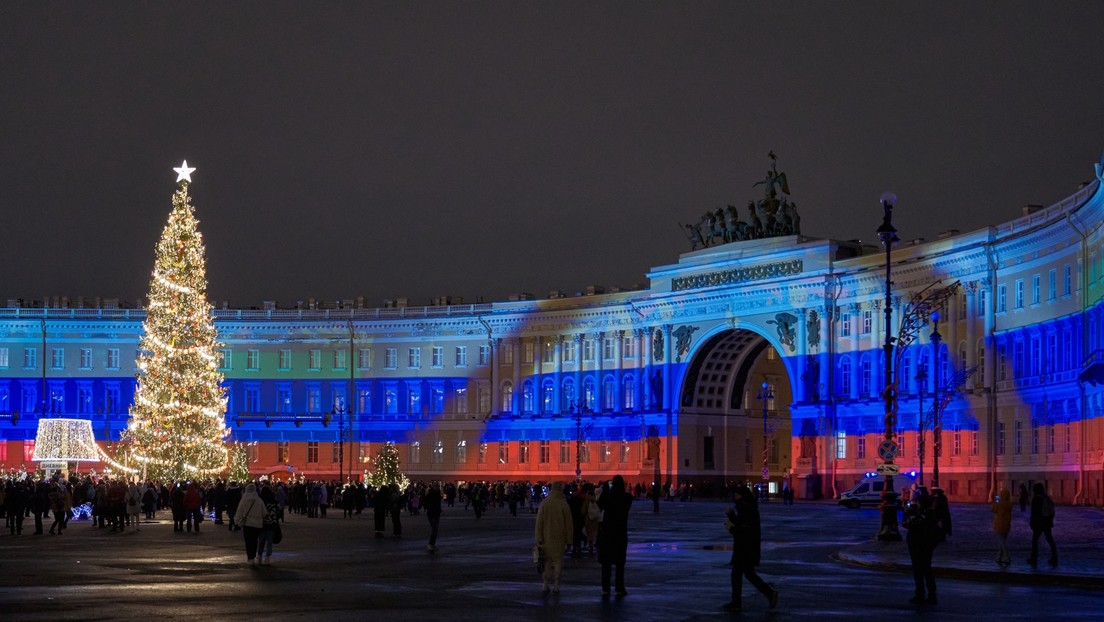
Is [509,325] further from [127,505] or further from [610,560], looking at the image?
Answer: [610,560]

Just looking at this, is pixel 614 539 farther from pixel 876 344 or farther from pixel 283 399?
pixel 283 399

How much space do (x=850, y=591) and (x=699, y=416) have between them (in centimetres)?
8190

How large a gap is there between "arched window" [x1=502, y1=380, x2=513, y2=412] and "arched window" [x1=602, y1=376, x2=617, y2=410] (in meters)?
7.96

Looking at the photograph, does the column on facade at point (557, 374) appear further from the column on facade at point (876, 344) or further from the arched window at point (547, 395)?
the column on facade at point (876, 344)

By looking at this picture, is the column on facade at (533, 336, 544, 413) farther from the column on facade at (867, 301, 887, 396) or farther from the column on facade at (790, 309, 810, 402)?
the column on facade at (867, 301, 887, 396)

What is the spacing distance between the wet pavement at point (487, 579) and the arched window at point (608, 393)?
6553 cm

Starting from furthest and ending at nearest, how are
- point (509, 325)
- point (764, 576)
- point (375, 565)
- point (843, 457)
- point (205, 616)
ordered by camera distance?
point (509, 325), point (843, 457), point (375, 565), point (764, 576), point (205, 616)

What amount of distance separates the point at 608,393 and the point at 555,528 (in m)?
87.5

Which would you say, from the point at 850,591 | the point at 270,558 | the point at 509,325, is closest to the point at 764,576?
the point at 850,591

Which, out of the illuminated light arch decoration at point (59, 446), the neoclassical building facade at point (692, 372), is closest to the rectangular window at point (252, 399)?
the neoclassical building facade at point (692, 372)

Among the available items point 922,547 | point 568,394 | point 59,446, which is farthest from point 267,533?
point 568,394

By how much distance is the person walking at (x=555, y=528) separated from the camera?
24.2 m

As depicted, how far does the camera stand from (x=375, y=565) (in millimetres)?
31500

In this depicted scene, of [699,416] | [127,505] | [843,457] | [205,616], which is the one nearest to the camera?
[205,616]
